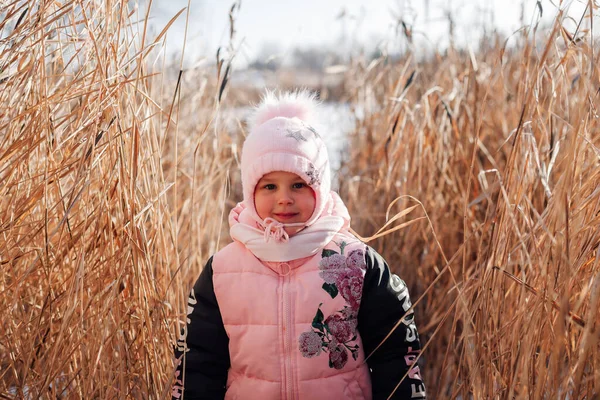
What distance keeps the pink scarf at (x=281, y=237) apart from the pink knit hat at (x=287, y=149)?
28 millimetres

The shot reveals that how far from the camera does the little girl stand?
1461 millimetres

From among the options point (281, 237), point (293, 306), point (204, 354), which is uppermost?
point (281, 237)

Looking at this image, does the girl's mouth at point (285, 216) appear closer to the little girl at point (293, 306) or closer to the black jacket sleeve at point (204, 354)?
the little girl at point (293, 306)

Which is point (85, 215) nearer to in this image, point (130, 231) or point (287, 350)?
point (130, 231)

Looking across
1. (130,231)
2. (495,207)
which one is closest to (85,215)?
(130,231)

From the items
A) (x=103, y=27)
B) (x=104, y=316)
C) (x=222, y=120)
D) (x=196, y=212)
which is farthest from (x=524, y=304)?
(x=222, y=120)

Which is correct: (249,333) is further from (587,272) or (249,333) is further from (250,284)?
(587,272)

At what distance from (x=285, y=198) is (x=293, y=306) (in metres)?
0.25

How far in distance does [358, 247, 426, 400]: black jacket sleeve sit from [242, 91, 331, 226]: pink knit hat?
8.9 inches

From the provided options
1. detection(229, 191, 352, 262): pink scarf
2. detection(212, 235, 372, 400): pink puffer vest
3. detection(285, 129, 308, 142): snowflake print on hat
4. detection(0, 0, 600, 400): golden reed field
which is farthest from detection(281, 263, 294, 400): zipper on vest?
detection(285, 129, 308, 142): snowflake print on hat

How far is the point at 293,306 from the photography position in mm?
1474

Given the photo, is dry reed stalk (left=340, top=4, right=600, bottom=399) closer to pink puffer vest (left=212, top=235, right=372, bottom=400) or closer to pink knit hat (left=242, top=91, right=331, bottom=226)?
pink puffer vest (left=212, top=235, right=372, bottom=400)

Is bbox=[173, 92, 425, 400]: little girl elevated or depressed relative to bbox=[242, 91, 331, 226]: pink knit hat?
depressed

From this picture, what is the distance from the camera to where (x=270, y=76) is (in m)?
3.54
